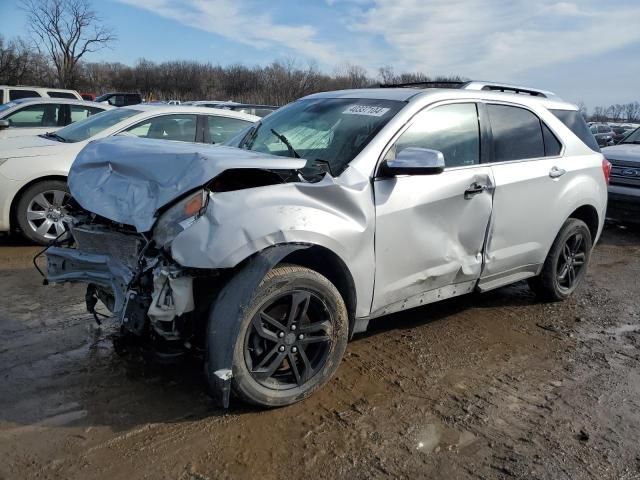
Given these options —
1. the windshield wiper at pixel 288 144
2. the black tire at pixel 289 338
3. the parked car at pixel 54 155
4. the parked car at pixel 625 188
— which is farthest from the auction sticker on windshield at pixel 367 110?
the parked car at pixel 625 188

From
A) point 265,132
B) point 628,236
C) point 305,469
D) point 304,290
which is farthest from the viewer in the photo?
point 628,236

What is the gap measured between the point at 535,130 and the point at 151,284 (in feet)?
11.2

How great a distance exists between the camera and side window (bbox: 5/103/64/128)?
31.0 feet

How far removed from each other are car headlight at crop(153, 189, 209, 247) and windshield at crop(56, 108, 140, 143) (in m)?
4.57

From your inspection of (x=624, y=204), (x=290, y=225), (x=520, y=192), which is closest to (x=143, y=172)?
(x=290, y=225)

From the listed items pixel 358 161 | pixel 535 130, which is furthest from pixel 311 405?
pixel 535 130

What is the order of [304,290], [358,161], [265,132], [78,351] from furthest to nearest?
1. [265,132]
2. [78,351]
3. [358,161]
4. [304,290]

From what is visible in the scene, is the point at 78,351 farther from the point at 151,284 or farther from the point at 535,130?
the point at 535,130

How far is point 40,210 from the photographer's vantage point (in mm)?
6367

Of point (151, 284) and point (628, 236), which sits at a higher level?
point (151, 284)

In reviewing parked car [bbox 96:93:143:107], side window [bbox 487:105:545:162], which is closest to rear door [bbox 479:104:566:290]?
side window [bbox 487:105:545:162]

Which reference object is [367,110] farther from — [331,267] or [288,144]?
[331,267]

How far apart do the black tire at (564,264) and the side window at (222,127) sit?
4294 mm

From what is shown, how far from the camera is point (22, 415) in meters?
2.93
